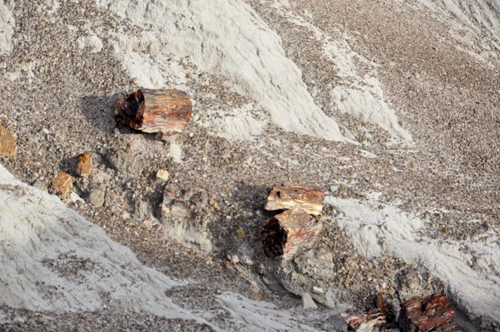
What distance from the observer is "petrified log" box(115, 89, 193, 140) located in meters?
9.52

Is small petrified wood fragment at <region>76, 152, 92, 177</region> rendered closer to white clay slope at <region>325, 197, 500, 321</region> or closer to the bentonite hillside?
the bentonite hillside

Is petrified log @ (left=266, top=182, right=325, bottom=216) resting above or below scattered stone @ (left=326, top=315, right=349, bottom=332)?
above

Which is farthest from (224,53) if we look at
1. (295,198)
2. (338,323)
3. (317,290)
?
(338,323)

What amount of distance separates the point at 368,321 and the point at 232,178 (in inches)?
167

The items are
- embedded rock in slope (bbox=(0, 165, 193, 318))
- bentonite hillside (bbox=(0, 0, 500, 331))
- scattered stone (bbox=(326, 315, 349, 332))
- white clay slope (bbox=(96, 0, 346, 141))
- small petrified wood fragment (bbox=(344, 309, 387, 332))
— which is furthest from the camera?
white clay slope (bbox=(96, 0, 346, 141))

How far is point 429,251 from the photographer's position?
28.7ft

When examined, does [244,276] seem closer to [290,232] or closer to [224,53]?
[290,232]

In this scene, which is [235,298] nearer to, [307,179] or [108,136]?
[307,179]

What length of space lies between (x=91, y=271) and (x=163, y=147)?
3.70 metres

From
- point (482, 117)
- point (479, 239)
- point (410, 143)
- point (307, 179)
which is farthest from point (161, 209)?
point (482, 117)

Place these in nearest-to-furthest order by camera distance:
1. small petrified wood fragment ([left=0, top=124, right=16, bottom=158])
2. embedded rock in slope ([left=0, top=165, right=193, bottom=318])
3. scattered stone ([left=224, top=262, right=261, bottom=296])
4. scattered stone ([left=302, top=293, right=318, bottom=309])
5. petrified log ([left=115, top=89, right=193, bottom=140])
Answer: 1. embedded rock in slope ([left=0, top=165, right=193, bottom=318])
2. scattered stone ([left=302, top=293, right=318, bottom=309])
3. scattered stone ([left=224, top=262, right=261, bottom=296])
4. small petrified wood fragment ([left=0, top=124, right=16, bottom=158])
5. petrified log ([left=115, top=89, right=193, bottom=140])

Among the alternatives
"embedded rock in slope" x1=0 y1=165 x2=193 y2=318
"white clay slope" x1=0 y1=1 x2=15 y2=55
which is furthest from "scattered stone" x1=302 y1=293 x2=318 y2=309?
"white clay slope" x1=0 y1=1 x2=15 y2=55

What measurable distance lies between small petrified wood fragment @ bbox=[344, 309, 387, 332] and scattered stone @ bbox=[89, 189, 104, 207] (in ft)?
18.7

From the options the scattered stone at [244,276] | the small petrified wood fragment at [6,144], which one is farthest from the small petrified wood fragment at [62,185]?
the scattered stone at [244,276]
